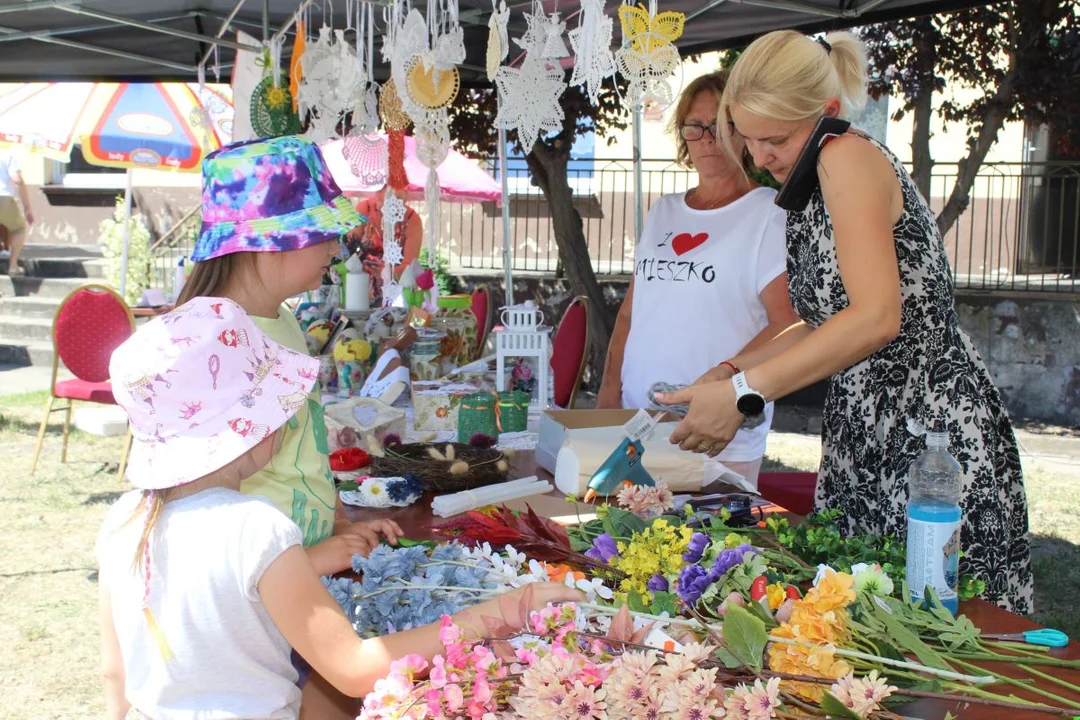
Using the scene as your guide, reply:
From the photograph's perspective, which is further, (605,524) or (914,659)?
(605,524)

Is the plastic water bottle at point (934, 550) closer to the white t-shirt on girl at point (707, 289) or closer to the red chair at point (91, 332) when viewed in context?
the white t-shirt on girl at point (707, 289)

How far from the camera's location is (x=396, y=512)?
7.19 feet

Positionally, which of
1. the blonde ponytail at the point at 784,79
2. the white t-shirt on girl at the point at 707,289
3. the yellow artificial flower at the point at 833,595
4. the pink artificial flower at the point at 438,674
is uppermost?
the blonde ponytail at the point at 784,79

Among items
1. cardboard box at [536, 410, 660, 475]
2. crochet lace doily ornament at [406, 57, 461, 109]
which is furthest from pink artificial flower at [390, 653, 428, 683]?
crochet lace doily ornament at [406, 57, 461, 109]

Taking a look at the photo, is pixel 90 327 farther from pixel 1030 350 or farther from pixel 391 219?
pixel 1030 350

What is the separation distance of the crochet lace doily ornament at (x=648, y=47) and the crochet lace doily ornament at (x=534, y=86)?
469 millimetres

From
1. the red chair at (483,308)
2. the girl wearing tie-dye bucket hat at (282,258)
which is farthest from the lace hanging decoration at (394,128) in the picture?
the girl wearing tie-dye bucket hat at (282,258)

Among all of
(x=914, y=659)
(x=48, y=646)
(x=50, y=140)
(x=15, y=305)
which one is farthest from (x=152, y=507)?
(x=15, y=305)

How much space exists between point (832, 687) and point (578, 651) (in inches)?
10.8

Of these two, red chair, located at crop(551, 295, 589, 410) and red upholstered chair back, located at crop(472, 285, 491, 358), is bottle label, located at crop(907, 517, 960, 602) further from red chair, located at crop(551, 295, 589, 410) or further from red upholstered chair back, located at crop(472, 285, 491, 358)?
red upholstered chair back, located at crop(472, 285, 491, 358)

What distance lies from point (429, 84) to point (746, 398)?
2.40 m

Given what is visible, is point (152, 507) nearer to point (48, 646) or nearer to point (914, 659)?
point (914, 659)

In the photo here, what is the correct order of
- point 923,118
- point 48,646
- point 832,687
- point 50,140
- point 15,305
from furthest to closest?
point 15,305, point 50,140, point 923,118, point 48,646, point 832,687

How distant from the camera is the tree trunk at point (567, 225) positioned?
291 inches
